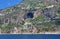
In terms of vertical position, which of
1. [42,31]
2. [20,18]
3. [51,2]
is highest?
[51,2]

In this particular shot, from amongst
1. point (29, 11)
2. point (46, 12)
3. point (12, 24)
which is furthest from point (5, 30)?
point (46, 12)

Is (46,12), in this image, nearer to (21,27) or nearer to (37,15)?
(37,15)

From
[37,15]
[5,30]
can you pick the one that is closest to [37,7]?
[37,15]

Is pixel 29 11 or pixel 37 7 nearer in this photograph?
pixel 29 11

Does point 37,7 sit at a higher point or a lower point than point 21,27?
higher

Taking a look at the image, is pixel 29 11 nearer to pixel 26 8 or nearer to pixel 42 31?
pixel 26 8

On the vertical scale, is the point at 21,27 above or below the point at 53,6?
below

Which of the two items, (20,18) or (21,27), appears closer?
(21,27)

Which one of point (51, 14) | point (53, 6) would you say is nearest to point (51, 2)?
point (53, 6)
